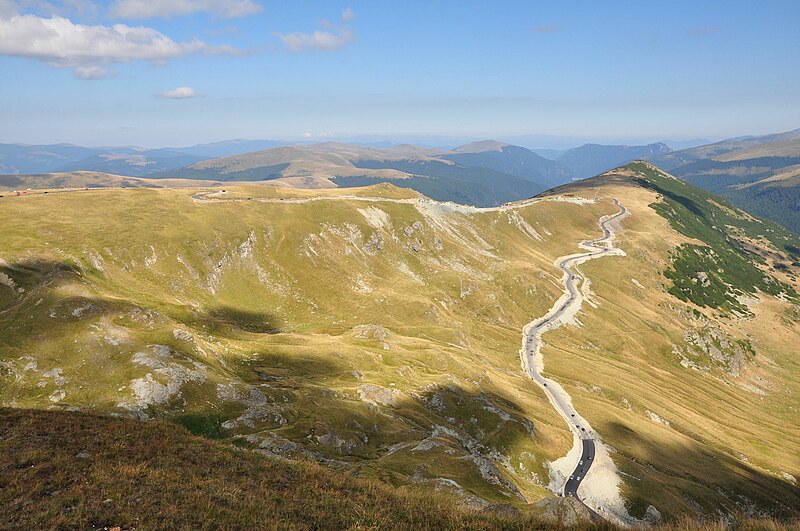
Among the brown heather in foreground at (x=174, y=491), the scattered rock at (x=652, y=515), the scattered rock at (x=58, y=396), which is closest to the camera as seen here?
the brown heather in foreground at (x=174, y=491)

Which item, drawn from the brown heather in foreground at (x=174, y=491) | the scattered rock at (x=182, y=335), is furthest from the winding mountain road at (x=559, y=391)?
the scattered rock at (x=182, y=335)

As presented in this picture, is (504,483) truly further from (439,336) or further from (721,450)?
(721,450)

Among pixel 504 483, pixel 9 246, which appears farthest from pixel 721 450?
pixel 9 246

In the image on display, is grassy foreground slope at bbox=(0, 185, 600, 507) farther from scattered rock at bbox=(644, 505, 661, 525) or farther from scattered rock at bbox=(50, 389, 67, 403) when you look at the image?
scattered rock at bbox=(644, 505, 661, 525)

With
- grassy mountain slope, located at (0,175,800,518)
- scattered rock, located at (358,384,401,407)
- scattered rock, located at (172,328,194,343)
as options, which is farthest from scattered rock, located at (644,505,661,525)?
scattered rock, located at (172,328,194,343)

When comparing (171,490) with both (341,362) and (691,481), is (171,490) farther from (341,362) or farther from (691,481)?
(691,481)

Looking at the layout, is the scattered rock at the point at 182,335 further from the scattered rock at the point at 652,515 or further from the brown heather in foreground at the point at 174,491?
the scattered rock at the point at 652,515
